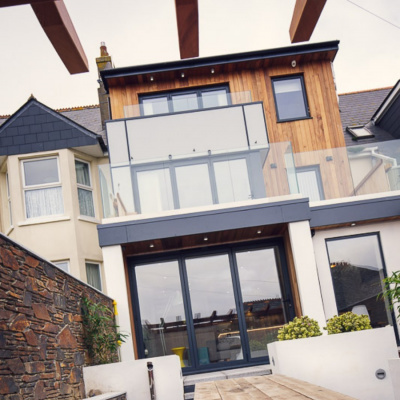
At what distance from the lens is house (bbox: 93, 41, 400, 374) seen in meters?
12.1

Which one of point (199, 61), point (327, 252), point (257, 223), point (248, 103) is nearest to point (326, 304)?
point (327, 252)

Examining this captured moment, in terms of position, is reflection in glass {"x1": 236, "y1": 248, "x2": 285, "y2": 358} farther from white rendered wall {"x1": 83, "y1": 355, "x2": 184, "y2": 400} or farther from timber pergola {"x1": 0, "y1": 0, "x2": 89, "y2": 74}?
timber pergola {"x1": 0, "y1": 0, "x2": 89, "y2": 74}

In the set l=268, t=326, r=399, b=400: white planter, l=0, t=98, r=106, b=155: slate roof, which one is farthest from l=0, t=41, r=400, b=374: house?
l=268, t=326, r=399, b=400: white planter

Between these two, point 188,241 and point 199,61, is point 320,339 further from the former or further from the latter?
point 199,61

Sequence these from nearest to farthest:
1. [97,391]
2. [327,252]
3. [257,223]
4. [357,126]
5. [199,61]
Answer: [97,391], [257,223], [327,252], [199,61], [357,126]

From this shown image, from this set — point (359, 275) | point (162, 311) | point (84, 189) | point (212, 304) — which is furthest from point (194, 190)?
point (84, 189)

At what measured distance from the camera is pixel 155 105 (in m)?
14.7

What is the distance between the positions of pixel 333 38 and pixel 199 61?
338 cm

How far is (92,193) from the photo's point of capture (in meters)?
15.7

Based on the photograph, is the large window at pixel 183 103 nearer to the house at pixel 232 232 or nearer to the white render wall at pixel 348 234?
the house at pixel 232 232

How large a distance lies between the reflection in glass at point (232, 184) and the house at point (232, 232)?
0.7 inches

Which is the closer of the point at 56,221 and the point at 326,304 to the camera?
the point at 326,304

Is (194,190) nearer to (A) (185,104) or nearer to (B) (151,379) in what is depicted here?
(A) (185,104)

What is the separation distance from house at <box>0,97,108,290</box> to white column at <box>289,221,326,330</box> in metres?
4.89
